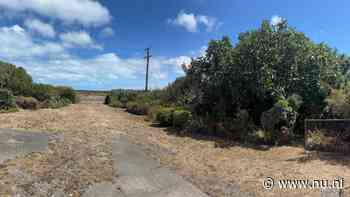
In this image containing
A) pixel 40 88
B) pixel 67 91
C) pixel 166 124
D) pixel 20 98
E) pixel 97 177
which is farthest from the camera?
pixel 67 91

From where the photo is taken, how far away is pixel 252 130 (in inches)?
328

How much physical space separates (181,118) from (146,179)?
592cm

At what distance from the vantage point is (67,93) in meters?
23.2

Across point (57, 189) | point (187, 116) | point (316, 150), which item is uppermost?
point (187, 116)

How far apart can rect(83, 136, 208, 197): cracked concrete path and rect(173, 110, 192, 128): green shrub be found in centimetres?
434

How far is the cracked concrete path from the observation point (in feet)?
13.3

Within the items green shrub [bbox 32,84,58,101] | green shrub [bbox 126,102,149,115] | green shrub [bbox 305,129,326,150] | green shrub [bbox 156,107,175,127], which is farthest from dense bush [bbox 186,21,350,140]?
green shrub [bbox 32,84,58,101]

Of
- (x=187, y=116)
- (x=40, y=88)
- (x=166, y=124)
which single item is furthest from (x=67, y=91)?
(x=187, y=116)

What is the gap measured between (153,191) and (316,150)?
508cm

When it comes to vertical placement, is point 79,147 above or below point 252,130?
below

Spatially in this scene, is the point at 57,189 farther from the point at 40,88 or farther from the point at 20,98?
the point at 40,88

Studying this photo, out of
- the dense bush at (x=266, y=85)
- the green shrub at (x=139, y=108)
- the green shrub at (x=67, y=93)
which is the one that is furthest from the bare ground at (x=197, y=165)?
the green shrub at (x=67, y=93)
